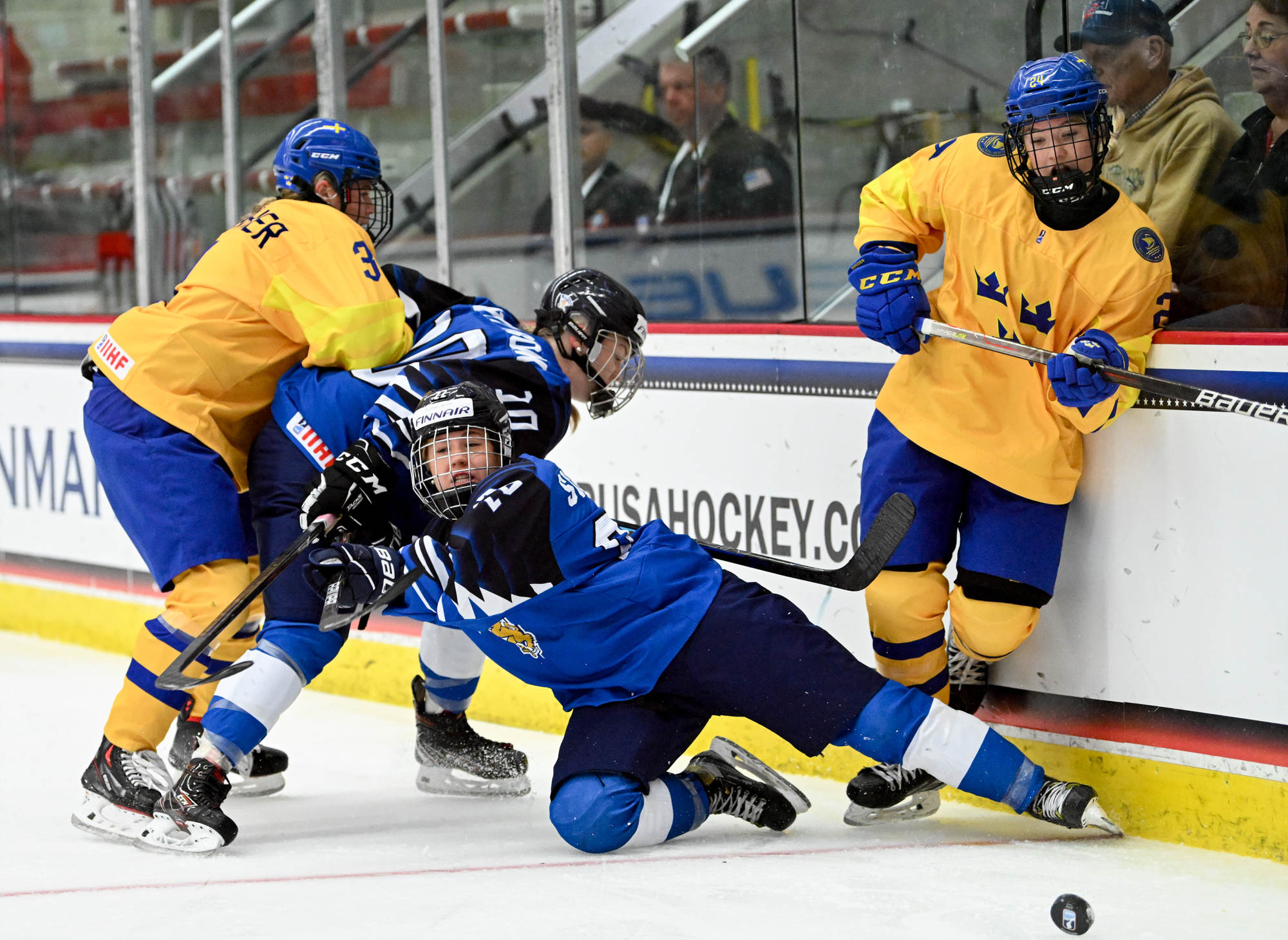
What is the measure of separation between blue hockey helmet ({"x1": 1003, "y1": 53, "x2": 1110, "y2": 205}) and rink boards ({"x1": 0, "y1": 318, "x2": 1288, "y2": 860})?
13.3 inches

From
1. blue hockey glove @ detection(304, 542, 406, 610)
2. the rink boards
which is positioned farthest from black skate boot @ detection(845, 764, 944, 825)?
blue hockey glove @ detection(304, 542, 406, 610)

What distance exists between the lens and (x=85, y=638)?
5.03 m

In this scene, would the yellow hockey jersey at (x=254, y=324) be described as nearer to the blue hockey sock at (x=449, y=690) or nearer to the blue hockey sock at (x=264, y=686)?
the blue hockey sock at (x=264, y=686)

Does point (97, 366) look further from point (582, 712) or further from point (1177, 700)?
point (1177, 700)

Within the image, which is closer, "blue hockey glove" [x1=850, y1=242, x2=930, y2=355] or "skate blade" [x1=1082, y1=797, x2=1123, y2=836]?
"skate blade" [x1=1082, y1=797, x2=1123, y2=836]

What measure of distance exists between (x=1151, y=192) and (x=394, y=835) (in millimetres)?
1816

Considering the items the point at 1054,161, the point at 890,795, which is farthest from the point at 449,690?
the point at 1054,161

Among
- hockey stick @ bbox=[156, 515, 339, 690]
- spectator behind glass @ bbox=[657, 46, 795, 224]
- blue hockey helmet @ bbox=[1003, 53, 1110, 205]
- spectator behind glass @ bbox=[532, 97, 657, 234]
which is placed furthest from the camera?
spectator behind glass @ bbox=[532, 97, 657, 234]

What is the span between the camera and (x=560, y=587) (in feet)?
8.91

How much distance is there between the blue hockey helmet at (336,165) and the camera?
3203mm

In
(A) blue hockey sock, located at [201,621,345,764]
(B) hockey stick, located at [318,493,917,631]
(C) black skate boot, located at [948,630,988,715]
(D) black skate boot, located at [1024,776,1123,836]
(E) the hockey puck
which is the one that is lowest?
(D) black skate boot, located at [1024,776,1123,836]

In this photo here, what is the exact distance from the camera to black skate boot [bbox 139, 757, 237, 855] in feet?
9.14

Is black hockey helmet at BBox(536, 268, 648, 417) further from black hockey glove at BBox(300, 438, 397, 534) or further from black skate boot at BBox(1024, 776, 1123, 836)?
black skate boot at BBox(1024, 776, 1123, 836)

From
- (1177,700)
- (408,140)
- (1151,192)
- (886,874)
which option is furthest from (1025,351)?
(408,140)
